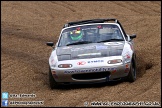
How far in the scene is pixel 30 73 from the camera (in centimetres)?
1305

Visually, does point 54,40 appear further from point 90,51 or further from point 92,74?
point 92,74

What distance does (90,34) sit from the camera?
39.9 ft

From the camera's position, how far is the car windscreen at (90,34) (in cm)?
1194

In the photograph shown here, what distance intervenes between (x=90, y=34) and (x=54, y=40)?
7.13 metres

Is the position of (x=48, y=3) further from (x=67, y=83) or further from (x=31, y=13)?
(x=67, y=83)

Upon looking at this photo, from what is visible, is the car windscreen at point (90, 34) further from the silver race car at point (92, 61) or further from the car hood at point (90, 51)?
Result: the car hood at point (90, 51)

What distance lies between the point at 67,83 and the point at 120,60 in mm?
1291

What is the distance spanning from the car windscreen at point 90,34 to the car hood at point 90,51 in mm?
356

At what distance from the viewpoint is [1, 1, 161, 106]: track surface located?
32.6 feet

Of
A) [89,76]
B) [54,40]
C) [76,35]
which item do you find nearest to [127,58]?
[89,76]

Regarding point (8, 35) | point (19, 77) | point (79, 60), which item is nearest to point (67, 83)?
point (79, 60)

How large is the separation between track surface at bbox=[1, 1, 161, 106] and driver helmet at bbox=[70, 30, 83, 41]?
4.23 feet

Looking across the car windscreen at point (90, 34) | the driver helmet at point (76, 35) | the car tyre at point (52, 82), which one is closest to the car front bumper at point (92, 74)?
the car tyre at point (52, 82)

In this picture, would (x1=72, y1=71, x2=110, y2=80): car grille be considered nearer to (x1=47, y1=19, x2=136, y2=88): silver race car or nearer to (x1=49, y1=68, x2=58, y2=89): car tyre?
(x1=47, y1=19, x2=136, y2=88): silver race car
